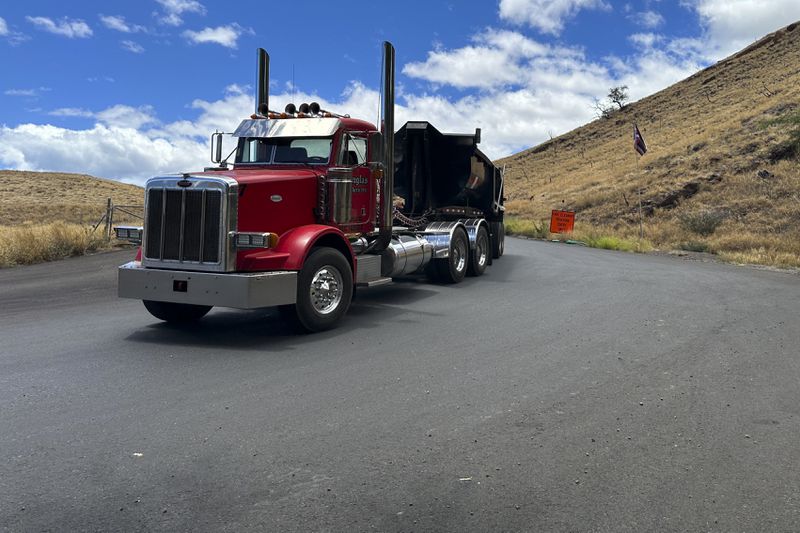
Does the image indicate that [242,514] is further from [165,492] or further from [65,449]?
[65,449]

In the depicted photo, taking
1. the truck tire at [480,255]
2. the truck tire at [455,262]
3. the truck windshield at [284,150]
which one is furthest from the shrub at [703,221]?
the truck windshield at [284,150]

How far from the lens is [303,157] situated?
8852 millimetres

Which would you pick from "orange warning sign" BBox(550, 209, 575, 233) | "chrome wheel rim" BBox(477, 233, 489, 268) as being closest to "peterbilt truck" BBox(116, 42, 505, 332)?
"chrome wheel rim" BBox(477, 233, 489, 268)

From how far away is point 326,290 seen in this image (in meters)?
8.04

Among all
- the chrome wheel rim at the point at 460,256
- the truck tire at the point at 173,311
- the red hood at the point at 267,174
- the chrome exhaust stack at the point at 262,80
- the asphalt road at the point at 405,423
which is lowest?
the asphalt road at the point at 405,423

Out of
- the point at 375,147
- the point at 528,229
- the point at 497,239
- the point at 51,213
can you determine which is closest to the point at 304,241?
the point at 375,147

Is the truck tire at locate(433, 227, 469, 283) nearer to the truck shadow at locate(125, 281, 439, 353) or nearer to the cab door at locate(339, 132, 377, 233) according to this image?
the truck shadow at locate(125, 281, 439, 353)

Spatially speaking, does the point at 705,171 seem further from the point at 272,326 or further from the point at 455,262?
the point at 272,326

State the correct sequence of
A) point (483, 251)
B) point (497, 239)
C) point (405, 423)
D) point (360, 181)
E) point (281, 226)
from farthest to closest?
1. point (497, 239)
2. point (483, 251)
3. point (360, 181)
4. point (281, 226)
5. point (405, 423)

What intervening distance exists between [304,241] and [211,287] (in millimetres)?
1168

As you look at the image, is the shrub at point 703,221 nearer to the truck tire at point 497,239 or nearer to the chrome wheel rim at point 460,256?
the truck tire at point 497,239

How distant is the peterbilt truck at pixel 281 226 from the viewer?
286 inches

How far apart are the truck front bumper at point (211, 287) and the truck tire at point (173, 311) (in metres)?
0.65

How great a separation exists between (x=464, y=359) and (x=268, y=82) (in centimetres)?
631
